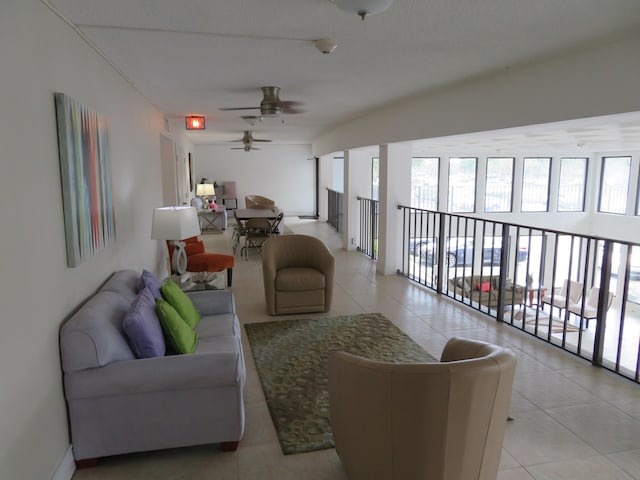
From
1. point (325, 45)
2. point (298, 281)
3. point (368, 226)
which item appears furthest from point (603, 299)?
point (368, 226)

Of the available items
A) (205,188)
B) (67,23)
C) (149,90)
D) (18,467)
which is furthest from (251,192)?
(18,467)

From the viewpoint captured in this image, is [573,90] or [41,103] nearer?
[41,103]

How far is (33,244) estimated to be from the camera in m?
2.00

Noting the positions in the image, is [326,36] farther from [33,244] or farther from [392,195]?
[392,195]

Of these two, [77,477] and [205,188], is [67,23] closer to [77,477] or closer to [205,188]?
[77,477]

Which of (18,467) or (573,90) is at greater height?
(573,90)

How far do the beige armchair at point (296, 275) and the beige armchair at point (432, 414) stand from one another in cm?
283

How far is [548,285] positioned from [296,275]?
11578 mm

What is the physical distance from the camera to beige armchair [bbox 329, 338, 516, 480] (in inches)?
67.9

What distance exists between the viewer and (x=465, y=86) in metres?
4.50

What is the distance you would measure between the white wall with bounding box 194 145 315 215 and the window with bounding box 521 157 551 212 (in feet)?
22.2

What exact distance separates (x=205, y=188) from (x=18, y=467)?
10163 mm

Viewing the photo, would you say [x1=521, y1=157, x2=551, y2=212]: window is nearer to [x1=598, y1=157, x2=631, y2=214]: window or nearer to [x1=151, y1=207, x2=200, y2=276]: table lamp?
[x1=598, y1=157, x2=631, y2=214]: window

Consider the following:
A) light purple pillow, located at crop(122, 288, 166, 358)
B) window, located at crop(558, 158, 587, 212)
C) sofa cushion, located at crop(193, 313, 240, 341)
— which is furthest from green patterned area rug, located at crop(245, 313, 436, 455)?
window, located at crop(558, 158, 587, 212)
